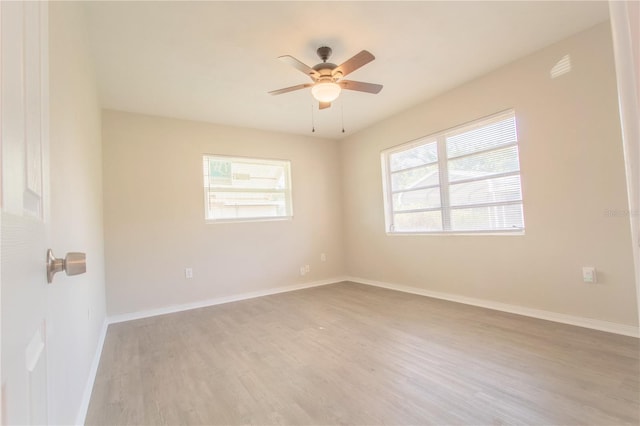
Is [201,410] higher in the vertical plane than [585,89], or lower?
lower

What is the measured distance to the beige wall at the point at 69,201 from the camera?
Result: 130 cm

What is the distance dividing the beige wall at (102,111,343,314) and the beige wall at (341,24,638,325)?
7.18ft

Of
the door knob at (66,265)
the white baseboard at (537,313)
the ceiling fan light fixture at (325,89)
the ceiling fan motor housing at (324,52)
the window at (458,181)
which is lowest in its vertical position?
the white baseboard at (537,313)

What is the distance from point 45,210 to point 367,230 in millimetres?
4721

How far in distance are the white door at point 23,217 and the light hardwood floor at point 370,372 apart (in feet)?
4.79

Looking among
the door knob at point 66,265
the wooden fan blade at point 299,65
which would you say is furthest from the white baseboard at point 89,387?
the wooden fan blade at point 299,65

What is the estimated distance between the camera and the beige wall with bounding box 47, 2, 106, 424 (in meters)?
1.30

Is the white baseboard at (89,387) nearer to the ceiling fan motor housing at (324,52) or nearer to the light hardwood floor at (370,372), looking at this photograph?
the light hardwood floor at (370,372)

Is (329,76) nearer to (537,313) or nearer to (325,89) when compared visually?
(325,89)

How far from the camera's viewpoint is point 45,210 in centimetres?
66

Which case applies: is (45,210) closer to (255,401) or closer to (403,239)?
(255,401)

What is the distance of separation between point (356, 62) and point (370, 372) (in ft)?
7.73

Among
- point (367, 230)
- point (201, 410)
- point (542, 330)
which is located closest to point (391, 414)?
point (201, 410)

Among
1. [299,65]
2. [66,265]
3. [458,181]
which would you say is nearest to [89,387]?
[66,265]
